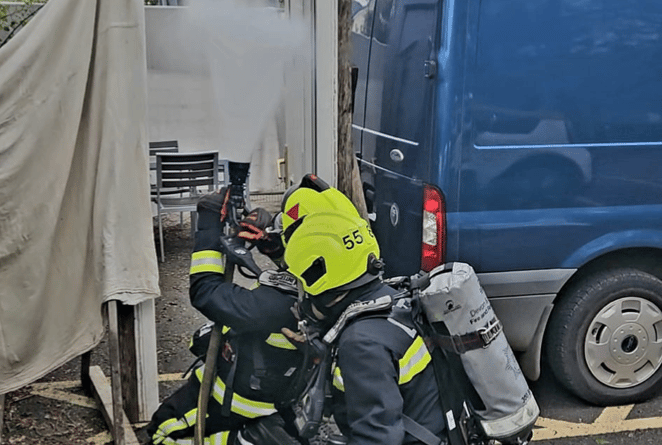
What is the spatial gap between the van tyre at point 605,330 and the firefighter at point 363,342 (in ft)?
6.40

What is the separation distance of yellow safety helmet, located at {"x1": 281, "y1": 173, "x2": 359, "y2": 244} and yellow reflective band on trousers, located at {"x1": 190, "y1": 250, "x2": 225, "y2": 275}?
344 mm

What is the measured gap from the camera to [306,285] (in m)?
2.55

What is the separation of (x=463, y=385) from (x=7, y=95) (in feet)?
7.28

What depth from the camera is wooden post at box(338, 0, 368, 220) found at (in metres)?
4.10

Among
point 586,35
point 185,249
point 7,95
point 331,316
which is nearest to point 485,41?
point 586,35

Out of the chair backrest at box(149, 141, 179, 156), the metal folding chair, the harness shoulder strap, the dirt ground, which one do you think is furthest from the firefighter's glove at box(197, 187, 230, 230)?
the chair backrest at box(149, 141, 179, 156)

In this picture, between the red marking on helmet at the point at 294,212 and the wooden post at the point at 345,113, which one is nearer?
the red marking on helmet at the point at 294,212

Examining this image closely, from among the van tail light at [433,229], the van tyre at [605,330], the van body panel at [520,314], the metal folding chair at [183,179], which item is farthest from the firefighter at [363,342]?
the metal folding chair at [183,179]

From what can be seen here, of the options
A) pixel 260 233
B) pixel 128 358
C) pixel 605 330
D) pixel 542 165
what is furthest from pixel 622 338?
pixel 128 358

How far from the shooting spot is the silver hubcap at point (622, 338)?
4.27 metres

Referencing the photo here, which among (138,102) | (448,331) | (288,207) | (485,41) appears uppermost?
(485,41)

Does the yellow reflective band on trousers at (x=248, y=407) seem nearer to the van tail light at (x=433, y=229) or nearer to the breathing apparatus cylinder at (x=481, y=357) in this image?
the breathing apparatus cylinder at (x=481, y=357)

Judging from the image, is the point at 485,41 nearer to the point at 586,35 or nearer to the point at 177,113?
the point at 586,35

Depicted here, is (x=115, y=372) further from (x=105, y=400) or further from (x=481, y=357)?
(x=481, y=357)
